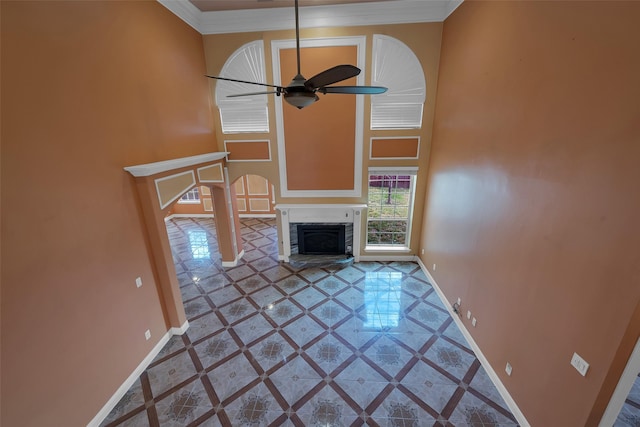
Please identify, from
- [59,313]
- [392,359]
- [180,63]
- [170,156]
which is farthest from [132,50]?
[392,359]

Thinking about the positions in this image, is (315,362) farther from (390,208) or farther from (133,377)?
(390,208)

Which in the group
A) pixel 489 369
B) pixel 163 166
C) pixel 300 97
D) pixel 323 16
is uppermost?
pixel 323 16

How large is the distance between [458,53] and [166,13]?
4.58 m

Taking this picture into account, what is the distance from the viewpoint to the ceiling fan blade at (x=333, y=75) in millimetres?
1704

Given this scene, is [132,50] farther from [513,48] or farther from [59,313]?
[513,48]

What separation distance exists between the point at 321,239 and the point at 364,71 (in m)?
3.74

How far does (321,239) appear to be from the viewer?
19.6ft

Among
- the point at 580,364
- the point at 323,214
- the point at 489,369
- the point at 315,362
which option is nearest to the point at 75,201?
the point at 315,362

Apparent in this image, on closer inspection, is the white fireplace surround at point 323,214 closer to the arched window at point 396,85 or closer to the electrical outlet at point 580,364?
the arched window at point 396,85

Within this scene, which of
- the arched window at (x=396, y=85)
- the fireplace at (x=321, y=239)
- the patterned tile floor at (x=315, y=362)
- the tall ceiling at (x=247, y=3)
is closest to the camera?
the patterned tile floor at (x=315, y=362)

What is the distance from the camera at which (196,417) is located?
2699mm

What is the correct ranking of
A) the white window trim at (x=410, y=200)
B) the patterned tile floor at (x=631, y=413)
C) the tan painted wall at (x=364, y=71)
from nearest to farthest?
the patterned tile floor at (x=631, y=413), the tan painted wall at (x=364, y=71), the white window trim at (x=410, y=200)

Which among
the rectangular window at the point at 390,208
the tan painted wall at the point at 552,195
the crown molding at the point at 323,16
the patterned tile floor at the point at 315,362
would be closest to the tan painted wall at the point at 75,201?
Result: the patterned tile floor at the point at 315,362

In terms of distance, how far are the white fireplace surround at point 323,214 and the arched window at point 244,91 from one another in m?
1.89
